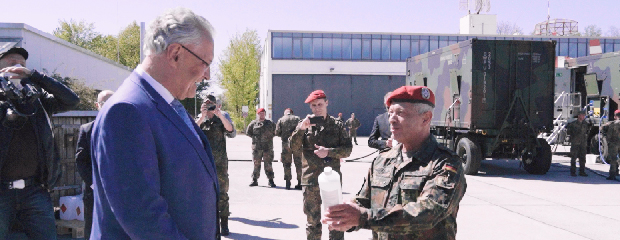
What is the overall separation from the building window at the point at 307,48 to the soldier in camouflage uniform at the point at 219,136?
111 ft

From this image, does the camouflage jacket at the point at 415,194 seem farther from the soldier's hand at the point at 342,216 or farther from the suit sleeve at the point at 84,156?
the suit sleeve at the point at 84,156

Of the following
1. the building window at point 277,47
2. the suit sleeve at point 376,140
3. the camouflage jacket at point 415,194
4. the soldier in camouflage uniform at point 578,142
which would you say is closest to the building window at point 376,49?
the building window at point 277,47

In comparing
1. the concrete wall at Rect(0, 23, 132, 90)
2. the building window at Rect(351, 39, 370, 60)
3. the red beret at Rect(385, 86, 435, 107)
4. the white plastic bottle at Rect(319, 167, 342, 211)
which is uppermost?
the building window at Rect(351, 39, 370, 60)

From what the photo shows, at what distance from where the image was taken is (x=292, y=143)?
605 centimetres

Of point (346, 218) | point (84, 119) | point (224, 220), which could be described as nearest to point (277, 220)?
point (224, 220)

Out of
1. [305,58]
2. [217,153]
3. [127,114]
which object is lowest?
[217,153]

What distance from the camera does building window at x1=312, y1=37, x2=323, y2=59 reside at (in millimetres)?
40719

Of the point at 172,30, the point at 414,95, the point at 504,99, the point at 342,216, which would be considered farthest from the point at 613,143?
the point at 172,30

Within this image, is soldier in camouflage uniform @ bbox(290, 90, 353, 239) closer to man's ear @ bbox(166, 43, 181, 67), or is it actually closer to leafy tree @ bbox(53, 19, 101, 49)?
man's ear @ bbox(166, 43, 181, 67)

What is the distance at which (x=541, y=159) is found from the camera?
42.8ft

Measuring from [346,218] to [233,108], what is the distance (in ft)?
136

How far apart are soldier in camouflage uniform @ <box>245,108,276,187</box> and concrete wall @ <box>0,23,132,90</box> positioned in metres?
5.61

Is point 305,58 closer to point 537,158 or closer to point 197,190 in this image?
point 537,158

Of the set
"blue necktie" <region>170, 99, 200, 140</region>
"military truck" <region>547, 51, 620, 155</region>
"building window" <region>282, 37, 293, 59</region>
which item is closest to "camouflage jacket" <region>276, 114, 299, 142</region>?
"blue necktie" <region>170, 99, 200, 140</region>
